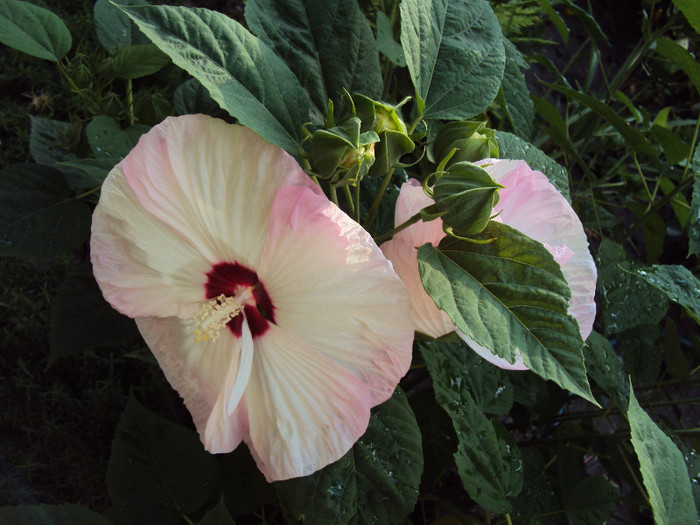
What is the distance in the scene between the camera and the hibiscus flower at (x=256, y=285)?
459mm

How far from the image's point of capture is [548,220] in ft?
1.80

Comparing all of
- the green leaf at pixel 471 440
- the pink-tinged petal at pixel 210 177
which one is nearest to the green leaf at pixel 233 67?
the pink-tinged petal at pixel 210 177

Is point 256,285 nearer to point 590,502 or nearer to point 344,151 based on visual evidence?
point 344,151

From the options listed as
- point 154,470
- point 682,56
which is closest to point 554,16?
point 682,56

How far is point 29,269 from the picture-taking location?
1287 millimetres

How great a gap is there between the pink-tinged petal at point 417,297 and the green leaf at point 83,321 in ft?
1.50

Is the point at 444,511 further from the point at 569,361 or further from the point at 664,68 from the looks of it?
the point at 664,68

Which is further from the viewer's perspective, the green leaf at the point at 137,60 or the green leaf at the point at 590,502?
the green leaf at the point at 590,502

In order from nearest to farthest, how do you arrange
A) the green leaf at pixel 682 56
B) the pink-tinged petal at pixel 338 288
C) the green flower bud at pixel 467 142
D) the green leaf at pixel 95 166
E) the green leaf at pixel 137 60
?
1. the pink-tinged petal at pixel 338 288
2. the green flower bud at pixel 467 142
3. the green leaf at pixel 95 166
4. the green leaf at pixel 137 60
5. the green leaf at pixel 682 56

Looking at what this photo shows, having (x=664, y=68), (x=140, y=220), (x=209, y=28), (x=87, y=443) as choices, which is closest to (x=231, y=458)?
(x=87, y=443)

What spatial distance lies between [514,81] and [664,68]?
73 centimetres

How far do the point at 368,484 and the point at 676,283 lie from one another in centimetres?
45

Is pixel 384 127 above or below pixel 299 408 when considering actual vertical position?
above

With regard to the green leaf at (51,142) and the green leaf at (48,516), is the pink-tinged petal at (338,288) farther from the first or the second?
the green leaf at (51,142)
